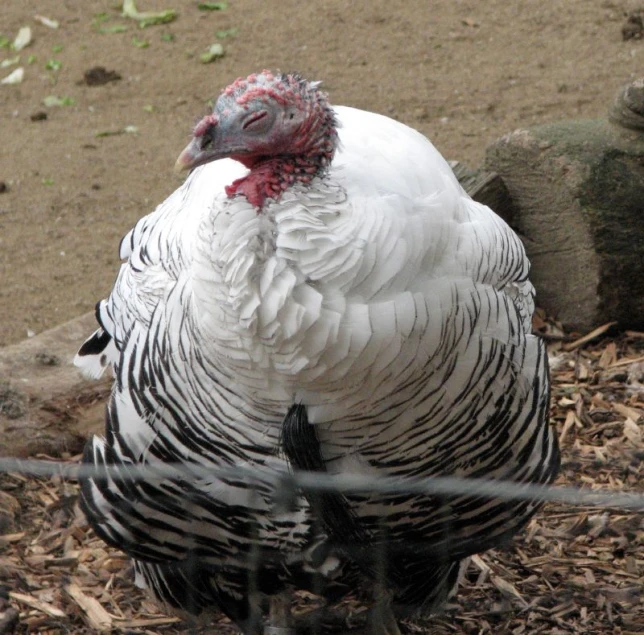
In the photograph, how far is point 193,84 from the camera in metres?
7.93

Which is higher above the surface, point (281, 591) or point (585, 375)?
point (281, 591)

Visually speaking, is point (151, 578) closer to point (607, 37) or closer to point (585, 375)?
point (585, 375)

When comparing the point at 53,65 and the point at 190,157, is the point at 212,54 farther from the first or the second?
the point at 190,157

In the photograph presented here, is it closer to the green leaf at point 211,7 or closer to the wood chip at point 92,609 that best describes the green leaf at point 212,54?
the green leaf at point 211,7

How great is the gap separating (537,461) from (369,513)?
1.85 feet

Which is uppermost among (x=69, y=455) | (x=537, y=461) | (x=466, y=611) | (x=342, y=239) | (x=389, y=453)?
(x=342, y=239)

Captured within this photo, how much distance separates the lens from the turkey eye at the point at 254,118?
8.73 feet

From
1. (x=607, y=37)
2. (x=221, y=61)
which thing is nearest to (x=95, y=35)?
(x=221, y=61)

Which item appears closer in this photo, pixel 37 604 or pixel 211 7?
pixel 37 604

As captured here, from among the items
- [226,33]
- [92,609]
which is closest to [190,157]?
[92,609]

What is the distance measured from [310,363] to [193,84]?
5.68 metres

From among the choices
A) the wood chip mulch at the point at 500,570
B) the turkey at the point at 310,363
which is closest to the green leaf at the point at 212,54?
the wood chip mulch at the point at 500,570

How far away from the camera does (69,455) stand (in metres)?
4.32

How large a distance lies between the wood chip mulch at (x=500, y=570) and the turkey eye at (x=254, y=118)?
6.22ft
